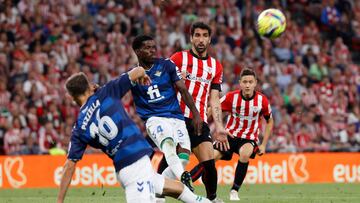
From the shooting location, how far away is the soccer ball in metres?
16.7

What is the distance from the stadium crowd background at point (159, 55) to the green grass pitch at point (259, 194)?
3.26m

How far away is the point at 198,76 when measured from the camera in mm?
12438

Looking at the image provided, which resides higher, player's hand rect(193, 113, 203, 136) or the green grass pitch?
player's hand rect(193, 113, 203, 136)

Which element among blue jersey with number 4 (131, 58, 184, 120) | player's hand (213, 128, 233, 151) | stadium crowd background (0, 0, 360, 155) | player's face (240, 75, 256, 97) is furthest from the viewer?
stadium crowd background (0, 0, 360, 155)

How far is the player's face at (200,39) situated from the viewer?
12.4 metres

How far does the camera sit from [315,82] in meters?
25.0

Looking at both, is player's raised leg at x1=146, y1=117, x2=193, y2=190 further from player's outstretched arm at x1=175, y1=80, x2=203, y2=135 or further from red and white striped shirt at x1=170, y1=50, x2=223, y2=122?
red and white striped shirt at x1=170, y1=50, x2=223, y2=122

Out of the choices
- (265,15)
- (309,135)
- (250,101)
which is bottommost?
(309,135)

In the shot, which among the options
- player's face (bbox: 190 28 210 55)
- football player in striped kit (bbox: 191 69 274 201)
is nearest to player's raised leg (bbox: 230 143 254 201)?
football player in striped kit (bbox: 191 69 274 201)

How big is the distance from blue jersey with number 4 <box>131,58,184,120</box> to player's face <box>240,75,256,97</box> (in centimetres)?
346

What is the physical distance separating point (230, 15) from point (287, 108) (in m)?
3.35

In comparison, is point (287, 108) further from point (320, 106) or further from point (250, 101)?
point (250, 101)

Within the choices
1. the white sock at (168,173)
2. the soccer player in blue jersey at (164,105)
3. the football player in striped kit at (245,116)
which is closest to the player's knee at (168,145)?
the soccer player in blue jersey at (164,105)

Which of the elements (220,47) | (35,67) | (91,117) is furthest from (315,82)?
(91,117)
